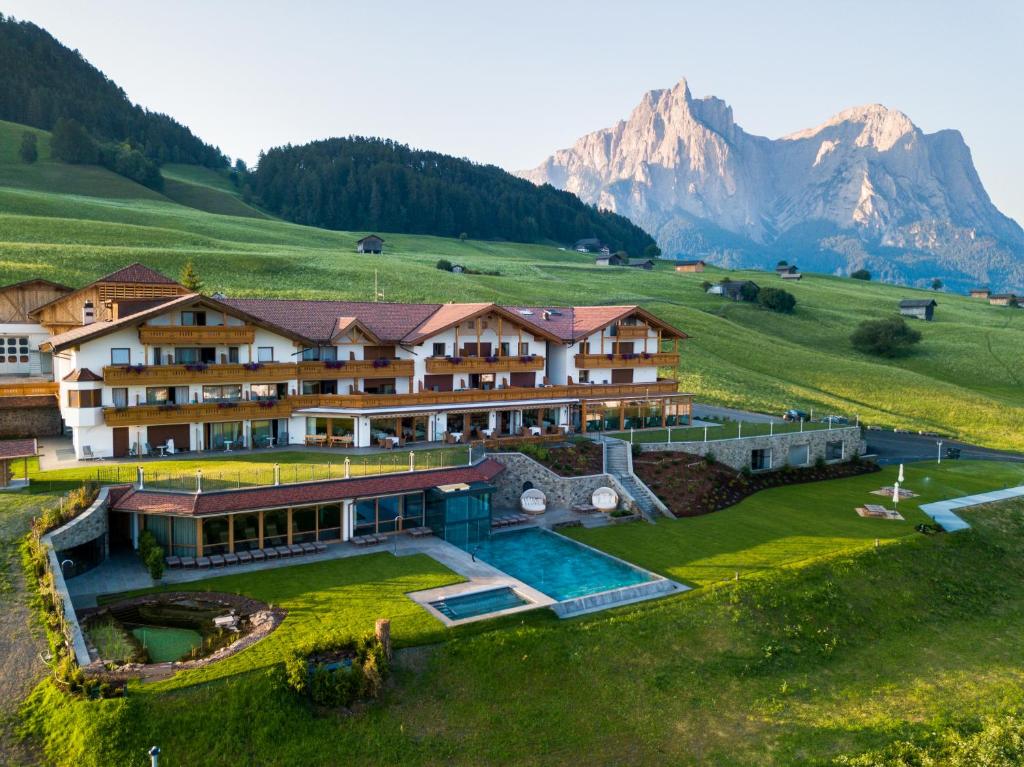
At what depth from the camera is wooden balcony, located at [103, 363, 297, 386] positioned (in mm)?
40875

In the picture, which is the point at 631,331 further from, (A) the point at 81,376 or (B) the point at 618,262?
(B) the point at 618,262

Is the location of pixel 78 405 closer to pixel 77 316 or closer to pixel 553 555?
pixel 77 316

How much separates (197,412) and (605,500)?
23.8 metres

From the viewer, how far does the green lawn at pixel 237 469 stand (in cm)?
3338

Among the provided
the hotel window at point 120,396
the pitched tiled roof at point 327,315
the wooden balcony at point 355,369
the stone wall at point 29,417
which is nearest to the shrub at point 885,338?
the pitched tiled roof at point 327,315

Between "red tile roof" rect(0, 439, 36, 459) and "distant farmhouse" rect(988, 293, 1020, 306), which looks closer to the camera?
"red tile roof" rect(0, 439, 36, 459)

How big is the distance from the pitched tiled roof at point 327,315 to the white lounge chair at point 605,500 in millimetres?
17311

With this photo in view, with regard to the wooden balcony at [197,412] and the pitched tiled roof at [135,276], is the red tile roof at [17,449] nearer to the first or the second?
the wooden balcony at [197,412]

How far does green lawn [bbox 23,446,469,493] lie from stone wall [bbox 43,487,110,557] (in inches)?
81.5

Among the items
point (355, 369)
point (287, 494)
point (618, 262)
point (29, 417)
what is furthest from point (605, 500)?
point (618, 262)

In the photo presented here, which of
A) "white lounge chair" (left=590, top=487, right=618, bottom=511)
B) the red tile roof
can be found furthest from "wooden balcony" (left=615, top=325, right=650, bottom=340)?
the red tile roof

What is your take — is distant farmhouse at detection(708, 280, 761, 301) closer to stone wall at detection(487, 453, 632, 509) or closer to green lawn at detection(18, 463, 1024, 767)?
stone wall at detection(487, 453, 632, 509)

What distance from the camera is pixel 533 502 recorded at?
139 ft

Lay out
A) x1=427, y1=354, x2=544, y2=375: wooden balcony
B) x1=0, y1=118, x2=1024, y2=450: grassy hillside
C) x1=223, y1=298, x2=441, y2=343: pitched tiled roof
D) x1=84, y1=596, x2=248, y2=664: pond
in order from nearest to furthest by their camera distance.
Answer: x1=84, y1=596, x2=248, y2=664: pond
x1=223, y1=298, x2=441, y2=343: pitched tiled roof
x1=427, y1=354, x2=544, y2=375: wooden balcony
x1=0, y1=118, x2=1024, y2=450: grassy hillside
